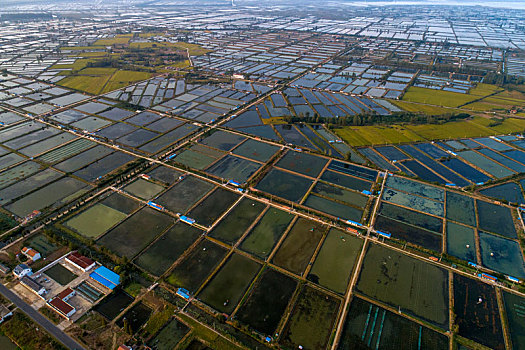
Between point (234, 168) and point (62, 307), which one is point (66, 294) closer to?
point (62, 307)

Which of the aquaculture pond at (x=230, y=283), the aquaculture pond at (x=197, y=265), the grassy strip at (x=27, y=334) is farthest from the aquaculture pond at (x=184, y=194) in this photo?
the grassy strip at (x=27, y=334)

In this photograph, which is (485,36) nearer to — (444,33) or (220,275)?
(444,33)

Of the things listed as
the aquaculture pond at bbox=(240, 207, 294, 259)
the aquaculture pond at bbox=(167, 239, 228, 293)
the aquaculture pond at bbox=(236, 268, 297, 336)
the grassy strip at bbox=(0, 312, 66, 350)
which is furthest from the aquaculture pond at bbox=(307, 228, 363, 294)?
the grassy strip at bbox=(0, 312, 66, 350)

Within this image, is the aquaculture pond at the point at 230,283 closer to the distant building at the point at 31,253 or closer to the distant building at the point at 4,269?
the distant building at the point at 31,253

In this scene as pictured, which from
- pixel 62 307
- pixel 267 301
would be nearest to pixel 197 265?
pixel 267 301

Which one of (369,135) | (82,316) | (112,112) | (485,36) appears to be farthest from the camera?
(485,36)

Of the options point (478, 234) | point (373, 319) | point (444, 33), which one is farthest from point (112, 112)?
Answer: point (444, 33)
